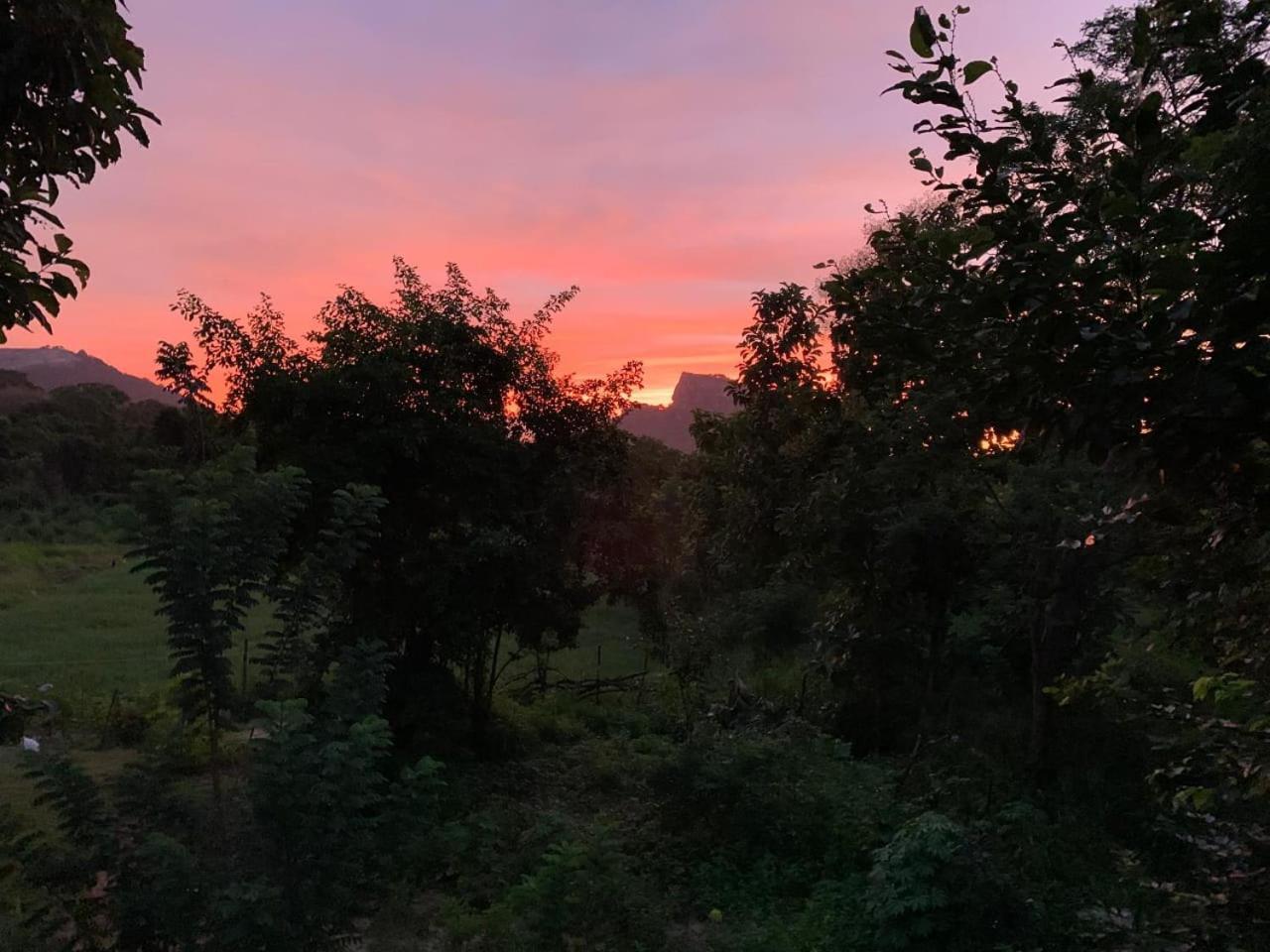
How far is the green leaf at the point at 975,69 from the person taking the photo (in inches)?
68.9

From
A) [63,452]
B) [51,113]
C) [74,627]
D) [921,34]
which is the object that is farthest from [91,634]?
[63,452]

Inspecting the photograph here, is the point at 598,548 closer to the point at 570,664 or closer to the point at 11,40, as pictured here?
the point at 570,664

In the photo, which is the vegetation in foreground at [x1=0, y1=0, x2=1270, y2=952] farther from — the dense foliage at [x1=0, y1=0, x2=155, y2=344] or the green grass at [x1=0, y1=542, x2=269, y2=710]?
the green grass at [x1=0, y1=542, x2=269, y2=710]

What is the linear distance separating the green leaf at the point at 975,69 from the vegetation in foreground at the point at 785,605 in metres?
0.01

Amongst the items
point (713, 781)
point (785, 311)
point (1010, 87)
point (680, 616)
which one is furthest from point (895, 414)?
point (1010, 87)

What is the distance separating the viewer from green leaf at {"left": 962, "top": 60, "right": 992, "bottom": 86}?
175 cm

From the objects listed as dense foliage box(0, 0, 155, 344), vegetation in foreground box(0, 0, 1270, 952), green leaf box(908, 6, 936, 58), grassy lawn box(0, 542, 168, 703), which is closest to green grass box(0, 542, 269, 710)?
grassy lawn box(0, 542, 168, 703)

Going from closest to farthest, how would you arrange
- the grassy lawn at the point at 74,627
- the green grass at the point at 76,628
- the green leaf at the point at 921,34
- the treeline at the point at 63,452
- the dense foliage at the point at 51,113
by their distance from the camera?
the green leaf at the point at 921,34
the dense foliage at the point at 51,113
the green grass at the point at 76,628
the grassy lawn at the point at 74,627
the treeline at the point at 63,452

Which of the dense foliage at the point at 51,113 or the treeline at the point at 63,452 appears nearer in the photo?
the dense foliage at the point at 51,113

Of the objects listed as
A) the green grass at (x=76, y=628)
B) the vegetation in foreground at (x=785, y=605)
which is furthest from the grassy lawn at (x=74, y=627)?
the vegetation in foreground at (x=785, y=605)

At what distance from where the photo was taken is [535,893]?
5.01 m

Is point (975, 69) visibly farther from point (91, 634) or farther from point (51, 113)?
point (91, 634)

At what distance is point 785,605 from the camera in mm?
15320

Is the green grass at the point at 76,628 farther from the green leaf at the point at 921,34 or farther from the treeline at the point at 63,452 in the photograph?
the green leaf at the point at 921,34
